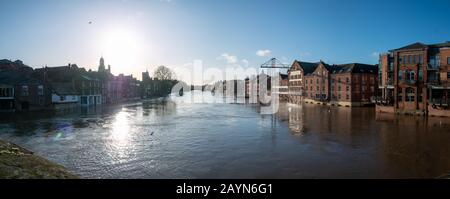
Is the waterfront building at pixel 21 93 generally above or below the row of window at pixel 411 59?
below

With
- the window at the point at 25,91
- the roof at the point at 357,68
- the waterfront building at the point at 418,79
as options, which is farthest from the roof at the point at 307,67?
the window at the point at 25,91

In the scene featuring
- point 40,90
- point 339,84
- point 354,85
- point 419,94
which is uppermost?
point 339,84

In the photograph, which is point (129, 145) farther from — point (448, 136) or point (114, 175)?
point (448, 136)

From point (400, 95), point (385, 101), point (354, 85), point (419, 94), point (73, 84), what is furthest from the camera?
point (354, 85)

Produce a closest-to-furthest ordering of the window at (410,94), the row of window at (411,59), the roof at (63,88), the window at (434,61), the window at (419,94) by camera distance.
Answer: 1. the window at (434,61)
2. the window at (419,94)
3. the row of window at (411,59)
4. the window at (410,94)
5. the roof at (63,88)

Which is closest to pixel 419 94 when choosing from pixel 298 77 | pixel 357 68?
pixel 357 68

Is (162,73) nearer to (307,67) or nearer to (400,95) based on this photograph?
(307,67)

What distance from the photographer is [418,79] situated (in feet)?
143

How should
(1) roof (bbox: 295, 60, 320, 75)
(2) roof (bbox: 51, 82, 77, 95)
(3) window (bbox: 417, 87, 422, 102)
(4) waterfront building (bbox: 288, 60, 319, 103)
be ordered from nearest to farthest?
(3) window (bbox: 417, 87, 422, 102) < (2) roof (bbox: 51, 82, 77, 95) < (4) waterfront building (bbox: 288, 60, 319, 103) < (1) roof (bbox: 295, 60, 320, 75)

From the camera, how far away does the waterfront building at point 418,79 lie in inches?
1576

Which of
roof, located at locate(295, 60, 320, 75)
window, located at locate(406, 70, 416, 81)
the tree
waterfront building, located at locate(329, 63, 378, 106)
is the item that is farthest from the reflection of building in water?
the tree

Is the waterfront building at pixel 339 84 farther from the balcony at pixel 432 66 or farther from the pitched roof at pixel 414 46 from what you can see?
the balcony at pixel 432 66

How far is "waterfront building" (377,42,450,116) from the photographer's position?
40.0 metres

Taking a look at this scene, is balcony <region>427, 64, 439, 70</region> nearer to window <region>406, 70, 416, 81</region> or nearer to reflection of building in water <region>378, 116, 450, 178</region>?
window <region>406, 70, 416, 81</region>
